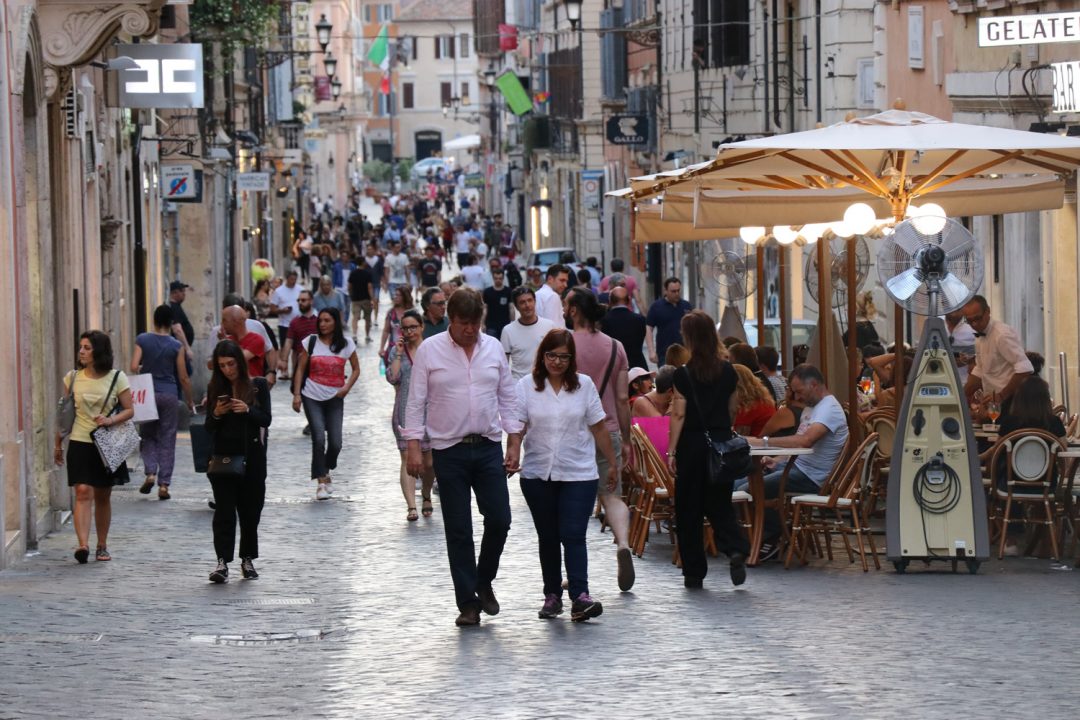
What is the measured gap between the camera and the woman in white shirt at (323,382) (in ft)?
61.0

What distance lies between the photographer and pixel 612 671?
1015cm

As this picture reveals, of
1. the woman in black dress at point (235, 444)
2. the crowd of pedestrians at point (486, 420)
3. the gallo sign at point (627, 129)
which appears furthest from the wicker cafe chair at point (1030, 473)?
the gallo sign at point (627, 129)

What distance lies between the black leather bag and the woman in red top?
316 cm

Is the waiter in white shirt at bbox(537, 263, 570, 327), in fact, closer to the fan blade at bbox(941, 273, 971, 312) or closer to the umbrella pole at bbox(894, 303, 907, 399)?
the umbrella pole at bbox(894, 303, 907, 399)

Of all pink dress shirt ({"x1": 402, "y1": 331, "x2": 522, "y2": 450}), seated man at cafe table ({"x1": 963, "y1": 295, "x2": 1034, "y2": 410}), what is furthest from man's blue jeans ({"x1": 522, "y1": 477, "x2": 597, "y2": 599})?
seated man at cafe table ({"x1": 963, "y1": 295, "x2": 1034, "y2": 410})

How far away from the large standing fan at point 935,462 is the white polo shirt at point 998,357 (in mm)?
2461

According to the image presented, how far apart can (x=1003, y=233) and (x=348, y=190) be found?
10178 centimetres

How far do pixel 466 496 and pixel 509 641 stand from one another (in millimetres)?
869

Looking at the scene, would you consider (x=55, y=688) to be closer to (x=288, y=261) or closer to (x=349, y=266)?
(x=349, y=266)

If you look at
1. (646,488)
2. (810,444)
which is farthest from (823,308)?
(810,444)

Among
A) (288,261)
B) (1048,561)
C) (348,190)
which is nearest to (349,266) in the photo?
(288,261)

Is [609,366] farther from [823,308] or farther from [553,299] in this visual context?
[553,299]

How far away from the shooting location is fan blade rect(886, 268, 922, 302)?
1346 centimetres

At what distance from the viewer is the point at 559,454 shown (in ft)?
38.7
